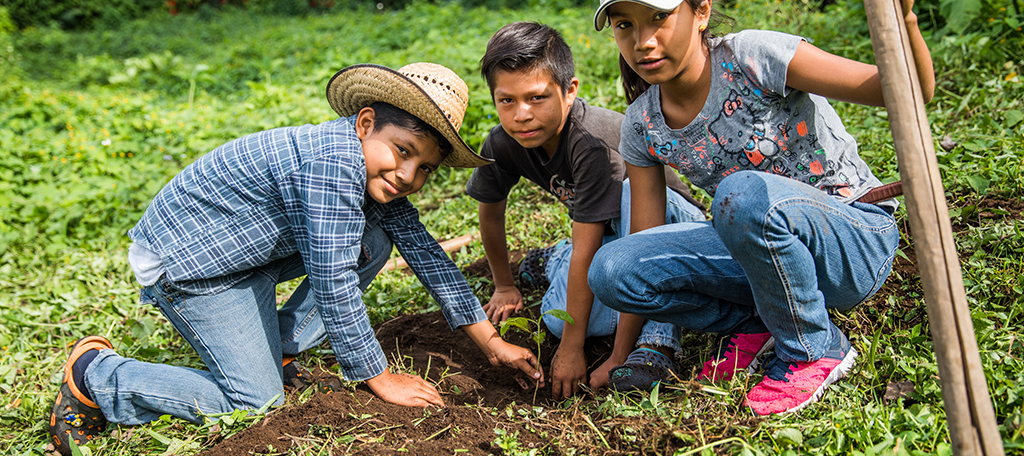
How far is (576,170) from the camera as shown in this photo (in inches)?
92.2

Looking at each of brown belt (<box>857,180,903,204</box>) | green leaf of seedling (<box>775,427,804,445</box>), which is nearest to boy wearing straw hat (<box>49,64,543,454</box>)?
green leaf of seedling (<box>775,427,804,445</box>)

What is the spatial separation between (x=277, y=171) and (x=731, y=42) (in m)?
1.50

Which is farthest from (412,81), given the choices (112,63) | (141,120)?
(112,63)

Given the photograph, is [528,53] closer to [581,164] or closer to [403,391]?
[581,164]

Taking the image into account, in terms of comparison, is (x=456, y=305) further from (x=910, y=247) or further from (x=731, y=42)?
(x=910, y=247)

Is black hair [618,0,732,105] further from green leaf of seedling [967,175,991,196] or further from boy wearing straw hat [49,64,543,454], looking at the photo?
green leaf of seedling [967,175,991,196]

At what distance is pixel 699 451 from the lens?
159 centimetres

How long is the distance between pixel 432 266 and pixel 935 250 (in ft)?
5.54

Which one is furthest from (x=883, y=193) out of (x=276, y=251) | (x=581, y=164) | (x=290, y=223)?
(x=276, y=251)

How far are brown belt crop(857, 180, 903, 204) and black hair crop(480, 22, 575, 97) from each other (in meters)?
1.05

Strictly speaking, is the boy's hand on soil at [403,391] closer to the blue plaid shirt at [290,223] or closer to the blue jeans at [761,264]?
the blue plaid shirt at [290,223]

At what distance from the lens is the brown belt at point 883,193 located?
1.79m

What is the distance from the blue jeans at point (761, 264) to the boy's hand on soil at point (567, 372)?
1.00ft

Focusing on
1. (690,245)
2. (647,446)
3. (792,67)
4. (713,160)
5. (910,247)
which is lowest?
(647,446)
